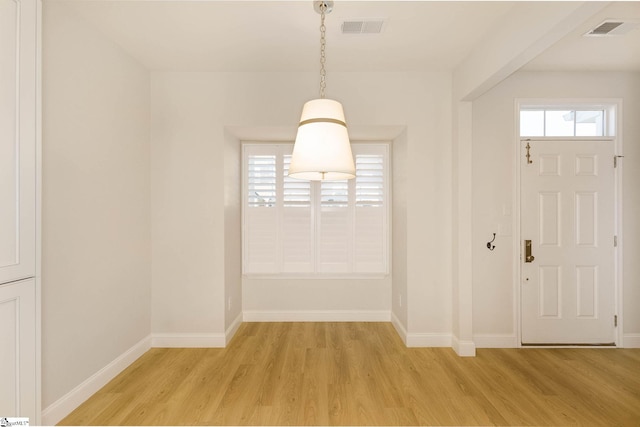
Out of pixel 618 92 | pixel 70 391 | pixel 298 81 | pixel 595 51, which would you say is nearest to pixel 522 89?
pixel 595 51

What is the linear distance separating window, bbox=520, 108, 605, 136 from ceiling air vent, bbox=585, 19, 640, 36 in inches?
35.7

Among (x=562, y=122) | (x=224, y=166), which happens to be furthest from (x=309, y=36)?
(x=562, y=122)

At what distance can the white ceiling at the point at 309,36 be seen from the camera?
234cm

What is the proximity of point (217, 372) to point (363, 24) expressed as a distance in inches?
124

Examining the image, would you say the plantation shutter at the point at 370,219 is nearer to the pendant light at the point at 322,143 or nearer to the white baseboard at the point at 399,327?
the white baseboard at the point at 399,327

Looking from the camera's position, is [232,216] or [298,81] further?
[232,216]

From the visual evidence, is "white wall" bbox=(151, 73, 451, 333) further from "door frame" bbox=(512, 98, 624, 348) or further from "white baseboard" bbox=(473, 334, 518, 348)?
"door frame" bbox=(512, 98, 624, 348)

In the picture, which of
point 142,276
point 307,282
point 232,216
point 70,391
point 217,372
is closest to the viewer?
point 70,391

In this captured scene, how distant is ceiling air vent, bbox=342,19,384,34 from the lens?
8.19ft

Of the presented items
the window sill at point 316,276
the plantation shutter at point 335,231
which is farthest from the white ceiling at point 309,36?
the window sill at point 316,276

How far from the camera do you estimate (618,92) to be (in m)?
3.41

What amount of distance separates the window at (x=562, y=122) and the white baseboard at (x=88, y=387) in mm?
4529

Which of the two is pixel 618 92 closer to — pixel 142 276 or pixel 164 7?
pixel 164 7
